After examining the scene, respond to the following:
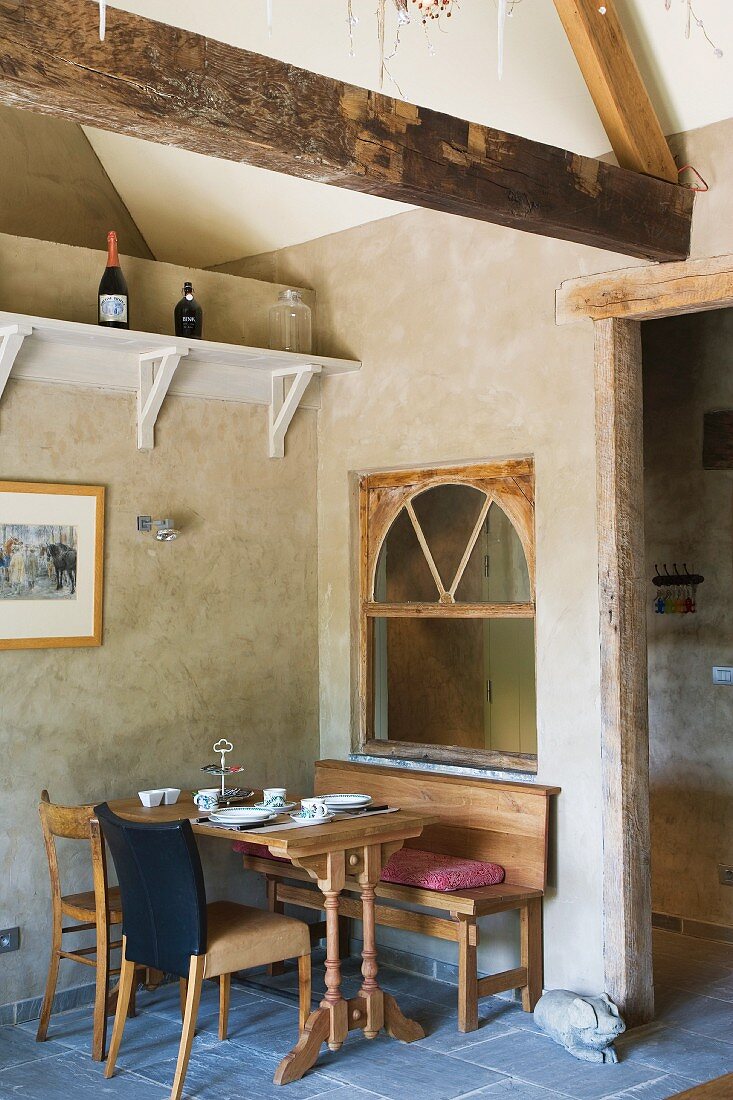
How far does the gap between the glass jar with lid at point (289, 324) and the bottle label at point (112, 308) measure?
90cm

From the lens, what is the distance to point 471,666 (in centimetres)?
559

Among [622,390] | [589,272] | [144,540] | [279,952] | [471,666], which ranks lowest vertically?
[279,952]

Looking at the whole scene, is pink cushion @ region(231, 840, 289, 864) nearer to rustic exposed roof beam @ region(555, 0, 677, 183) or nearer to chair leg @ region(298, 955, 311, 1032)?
chair leg @ region(298, 955, 311, 1032)

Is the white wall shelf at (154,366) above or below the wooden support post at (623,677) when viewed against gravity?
above

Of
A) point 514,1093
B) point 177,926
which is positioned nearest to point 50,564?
point 177,926

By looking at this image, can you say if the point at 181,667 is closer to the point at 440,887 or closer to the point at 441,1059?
the point at 440,887

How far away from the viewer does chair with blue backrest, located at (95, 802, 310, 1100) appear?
3.74 meters

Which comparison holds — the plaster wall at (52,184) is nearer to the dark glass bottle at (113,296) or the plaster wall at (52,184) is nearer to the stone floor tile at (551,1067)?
the dark glass bottle at (113,296)

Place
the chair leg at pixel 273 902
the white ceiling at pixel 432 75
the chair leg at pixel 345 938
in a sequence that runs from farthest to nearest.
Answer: the chair leg at pixel 345 938
the chair leg at pixel 273 902
the white ceiling at pixel 432 75

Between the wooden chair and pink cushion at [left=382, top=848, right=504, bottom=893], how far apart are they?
1.09 meters

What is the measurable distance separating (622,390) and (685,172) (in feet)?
2.63

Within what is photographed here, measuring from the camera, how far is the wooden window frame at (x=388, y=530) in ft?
15.8

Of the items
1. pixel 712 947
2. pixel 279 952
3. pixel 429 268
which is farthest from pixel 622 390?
pixel 712 947

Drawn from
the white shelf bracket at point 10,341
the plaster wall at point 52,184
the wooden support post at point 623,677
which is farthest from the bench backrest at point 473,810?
the plaster wall at point 52,184
